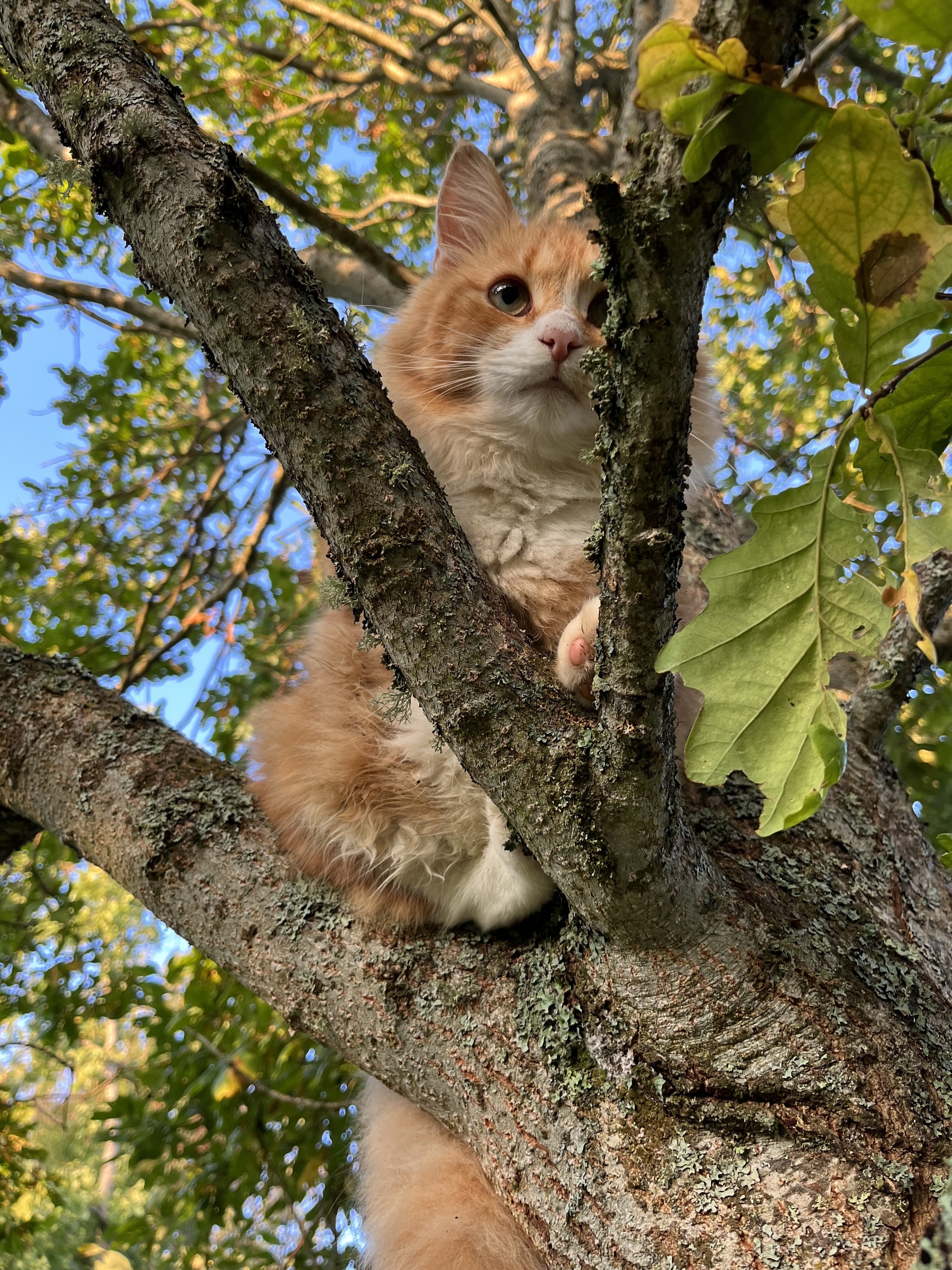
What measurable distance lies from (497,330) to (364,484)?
1.21 m

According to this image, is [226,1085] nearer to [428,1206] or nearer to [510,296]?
[428,1206]

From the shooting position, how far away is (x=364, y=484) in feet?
3.78

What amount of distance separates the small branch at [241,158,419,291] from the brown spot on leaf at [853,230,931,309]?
2.11 meters

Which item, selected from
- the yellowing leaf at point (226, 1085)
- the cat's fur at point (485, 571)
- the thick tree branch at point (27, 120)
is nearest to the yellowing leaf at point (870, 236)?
the cat's fur at point (485, 571)

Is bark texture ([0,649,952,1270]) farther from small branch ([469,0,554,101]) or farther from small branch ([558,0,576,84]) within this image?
small branch ([558,0,576,84])

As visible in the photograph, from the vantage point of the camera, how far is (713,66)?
0.65 metres

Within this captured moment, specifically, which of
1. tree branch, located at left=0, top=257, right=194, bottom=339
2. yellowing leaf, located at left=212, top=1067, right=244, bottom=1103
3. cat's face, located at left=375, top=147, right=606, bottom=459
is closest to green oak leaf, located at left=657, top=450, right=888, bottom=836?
cat's face, located at left=375, top=147, right=606, bottom=459

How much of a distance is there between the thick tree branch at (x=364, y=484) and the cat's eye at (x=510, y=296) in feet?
3.78

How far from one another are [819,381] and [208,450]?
3.44 m

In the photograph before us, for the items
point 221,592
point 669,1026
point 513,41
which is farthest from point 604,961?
point 513,41

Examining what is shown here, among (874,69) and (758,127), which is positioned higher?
(874,69)

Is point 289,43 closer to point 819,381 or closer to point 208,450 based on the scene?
point 208,450

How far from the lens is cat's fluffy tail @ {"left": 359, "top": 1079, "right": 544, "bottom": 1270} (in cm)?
139

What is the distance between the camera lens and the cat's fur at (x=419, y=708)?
1514 millimetres
